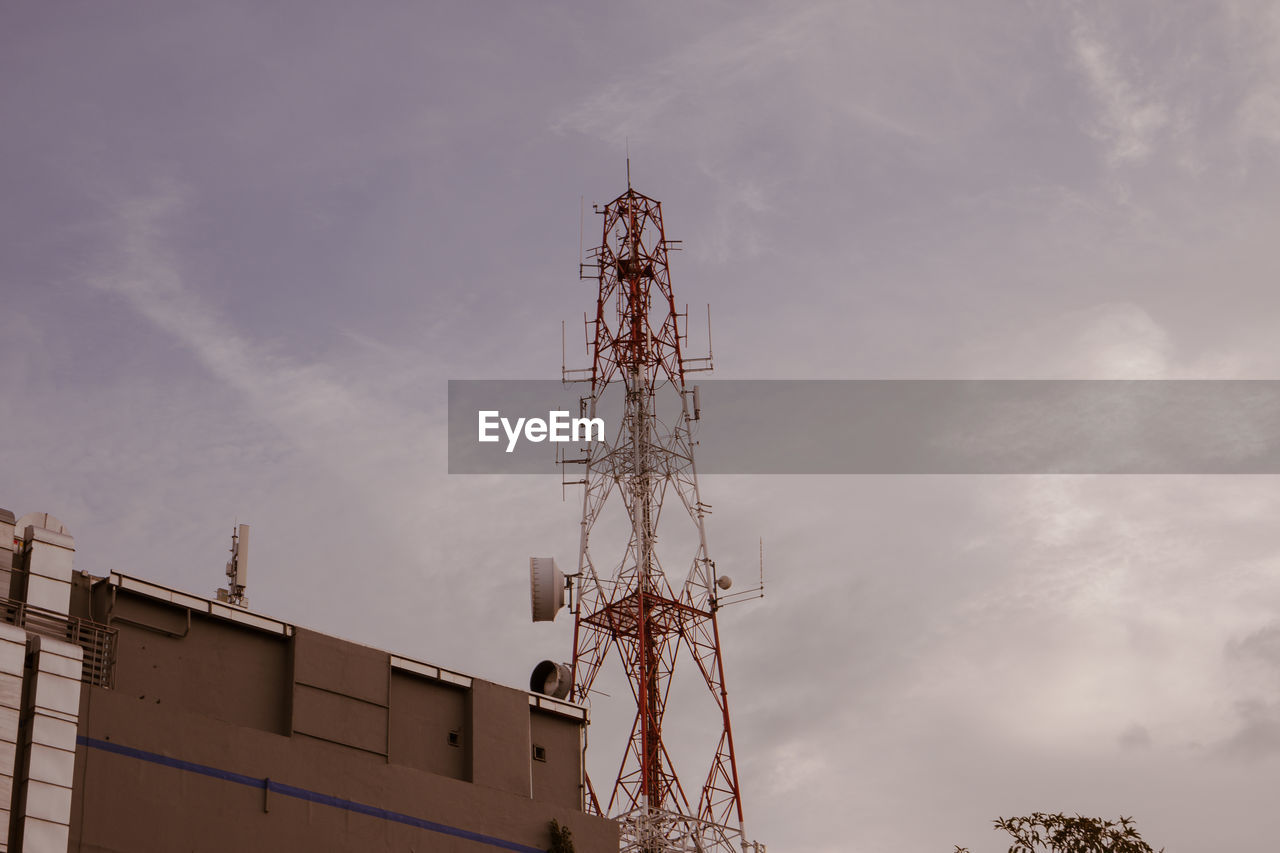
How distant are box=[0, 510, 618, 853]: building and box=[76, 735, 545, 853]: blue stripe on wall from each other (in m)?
0.04

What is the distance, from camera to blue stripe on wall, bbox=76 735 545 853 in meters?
45.1

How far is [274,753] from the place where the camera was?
49062 millimetres

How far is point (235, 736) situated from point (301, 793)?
2789 millimetres

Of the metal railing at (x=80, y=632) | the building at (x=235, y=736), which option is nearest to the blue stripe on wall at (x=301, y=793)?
the building at (x=235, y=736)

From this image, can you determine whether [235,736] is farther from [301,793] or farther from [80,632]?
[80,632]

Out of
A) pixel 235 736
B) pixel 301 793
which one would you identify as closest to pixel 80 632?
pixel 235 736

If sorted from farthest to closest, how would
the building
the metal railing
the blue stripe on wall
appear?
the blue stripe on wall
the metal railing
the building

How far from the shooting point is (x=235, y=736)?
48.0 meters

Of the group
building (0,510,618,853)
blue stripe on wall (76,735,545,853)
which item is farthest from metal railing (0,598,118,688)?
blue stripe on wall (76,735,545,853)

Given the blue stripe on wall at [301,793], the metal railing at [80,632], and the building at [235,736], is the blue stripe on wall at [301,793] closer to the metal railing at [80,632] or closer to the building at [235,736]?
the building at [235,736]

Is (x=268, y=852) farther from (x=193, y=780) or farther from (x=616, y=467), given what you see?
(x=616, y=467)

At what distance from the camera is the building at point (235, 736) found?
142ft

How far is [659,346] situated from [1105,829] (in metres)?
33.9

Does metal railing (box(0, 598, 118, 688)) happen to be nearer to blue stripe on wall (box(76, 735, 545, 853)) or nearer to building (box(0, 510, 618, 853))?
building (box(0, 510, 618, 853))
